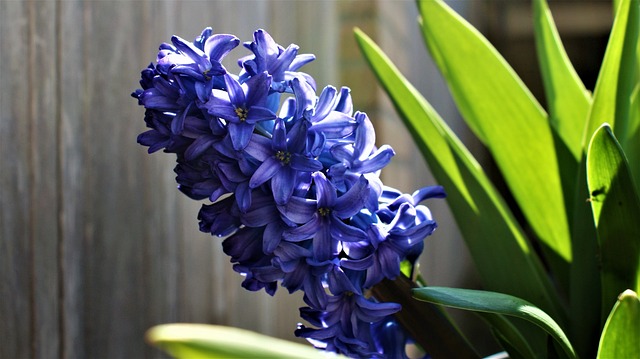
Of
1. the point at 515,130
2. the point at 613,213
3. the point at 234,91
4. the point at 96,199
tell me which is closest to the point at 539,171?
the point at 515,130

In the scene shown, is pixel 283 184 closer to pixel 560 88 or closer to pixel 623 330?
pixel 623 330

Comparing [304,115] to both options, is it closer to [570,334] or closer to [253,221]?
[253,221]

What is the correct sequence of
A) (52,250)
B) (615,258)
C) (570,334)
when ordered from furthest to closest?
(52,250) → (570,334) → (615,258)

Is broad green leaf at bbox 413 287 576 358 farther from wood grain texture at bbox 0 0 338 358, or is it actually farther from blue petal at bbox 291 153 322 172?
wood grain texture at bbox 0 0 338 358

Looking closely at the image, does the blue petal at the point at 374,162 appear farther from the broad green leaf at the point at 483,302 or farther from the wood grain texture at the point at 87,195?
the wood grain texture at the point at 87,195

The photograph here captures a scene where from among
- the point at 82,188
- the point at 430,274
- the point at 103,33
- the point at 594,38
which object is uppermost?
the point at 594,38

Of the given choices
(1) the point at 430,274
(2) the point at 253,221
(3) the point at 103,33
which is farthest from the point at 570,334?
(1) the point at 430,274

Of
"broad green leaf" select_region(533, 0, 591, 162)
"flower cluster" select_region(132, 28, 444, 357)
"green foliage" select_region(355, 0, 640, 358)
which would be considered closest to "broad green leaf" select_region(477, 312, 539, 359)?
"green foliage" select_region(355, 0, 640, 358)
